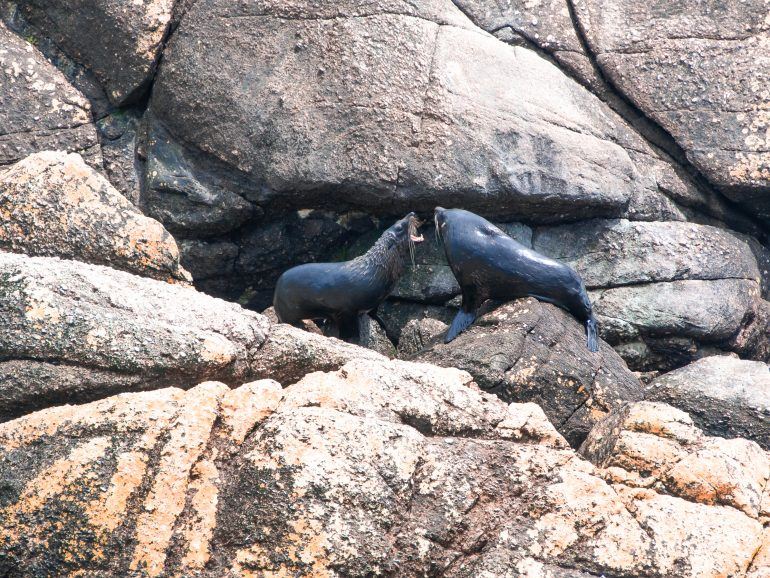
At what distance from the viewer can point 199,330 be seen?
611 cm

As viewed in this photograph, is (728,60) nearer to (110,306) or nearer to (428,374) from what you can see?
(428,374)

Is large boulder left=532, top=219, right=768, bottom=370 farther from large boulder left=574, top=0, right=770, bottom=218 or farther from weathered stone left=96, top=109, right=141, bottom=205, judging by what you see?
weathered stone left=96, top=109, right=141, bottom=205

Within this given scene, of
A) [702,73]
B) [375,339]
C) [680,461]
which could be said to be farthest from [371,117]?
[680,461]

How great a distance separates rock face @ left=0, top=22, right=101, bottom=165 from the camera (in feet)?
30.4

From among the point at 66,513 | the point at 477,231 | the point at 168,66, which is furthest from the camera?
the point at 168,66

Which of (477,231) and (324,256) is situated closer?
(477,231)

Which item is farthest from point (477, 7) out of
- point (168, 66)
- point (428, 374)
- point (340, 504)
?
point (340, 504)

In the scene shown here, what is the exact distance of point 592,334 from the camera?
822 centimetres

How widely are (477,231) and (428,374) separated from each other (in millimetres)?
3035

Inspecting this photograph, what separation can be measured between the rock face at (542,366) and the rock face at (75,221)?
1945 millimetres

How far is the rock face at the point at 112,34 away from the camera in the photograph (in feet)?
31.1

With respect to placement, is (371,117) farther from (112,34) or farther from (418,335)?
(112,34)

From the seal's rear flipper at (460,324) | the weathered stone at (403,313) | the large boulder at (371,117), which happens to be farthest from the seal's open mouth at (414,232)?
the seal's rear flipper at (460,324)

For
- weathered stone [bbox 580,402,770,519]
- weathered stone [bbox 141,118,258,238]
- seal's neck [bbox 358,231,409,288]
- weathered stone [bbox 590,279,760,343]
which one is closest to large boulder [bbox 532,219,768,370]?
weathered stone [bbox 590,279,760,343]
